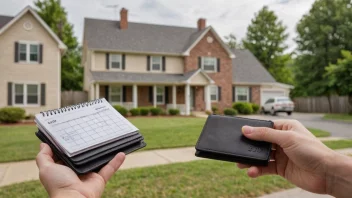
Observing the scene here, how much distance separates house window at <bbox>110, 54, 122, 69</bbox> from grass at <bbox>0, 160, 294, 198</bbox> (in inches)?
592

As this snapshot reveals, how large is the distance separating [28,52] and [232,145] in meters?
16.5

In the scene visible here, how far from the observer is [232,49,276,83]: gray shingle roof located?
2211 cm

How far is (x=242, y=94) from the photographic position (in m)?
22.0

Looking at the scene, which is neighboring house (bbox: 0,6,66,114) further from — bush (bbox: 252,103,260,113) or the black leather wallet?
the black leather wallet

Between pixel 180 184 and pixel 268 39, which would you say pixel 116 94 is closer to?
pixel 180 184

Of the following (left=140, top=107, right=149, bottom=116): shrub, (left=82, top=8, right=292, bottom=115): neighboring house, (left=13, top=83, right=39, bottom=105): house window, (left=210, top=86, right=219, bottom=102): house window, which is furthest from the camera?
(left=210, top=86, right=219, bottom=102): house window

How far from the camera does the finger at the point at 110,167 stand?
1.51 m

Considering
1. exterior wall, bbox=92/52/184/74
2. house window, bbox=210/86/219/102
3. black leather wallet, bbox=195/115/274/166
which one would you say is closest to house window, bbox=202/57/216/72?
house window, bbox=210/86/219/102

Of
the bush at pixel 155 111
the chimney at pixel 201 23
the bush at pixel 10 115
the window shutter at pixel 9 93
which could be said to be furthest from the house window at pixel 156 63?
the bush at pixel 10 115

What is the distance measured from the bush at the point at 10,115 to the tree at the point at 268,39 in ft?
90.6

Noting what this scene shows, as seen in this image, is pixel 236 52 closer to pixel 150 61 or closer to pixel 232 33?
pixel 150 61

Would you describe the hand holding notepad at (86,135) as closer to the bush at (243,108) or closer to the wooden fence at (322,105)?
the bush at (243,108)

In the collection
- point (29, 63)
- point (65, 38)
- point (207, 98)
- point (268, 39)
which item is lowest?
point (207, 98)

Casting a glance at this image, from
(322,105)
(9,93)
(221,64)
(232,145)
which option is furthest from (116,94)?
(232,145)
